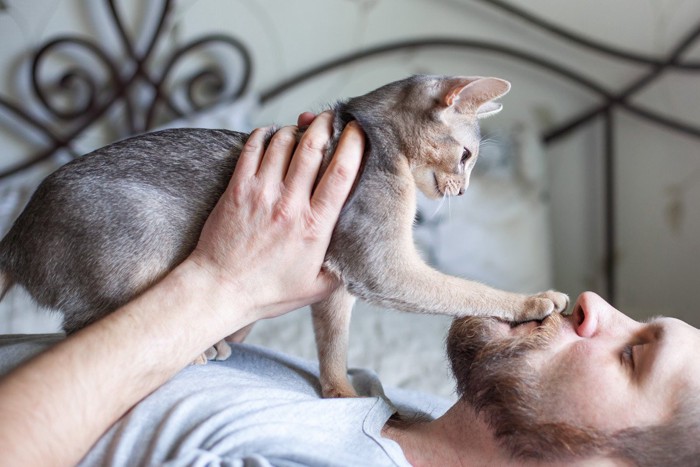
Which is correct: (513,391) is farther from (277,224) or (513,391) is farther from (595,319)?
(277,224)

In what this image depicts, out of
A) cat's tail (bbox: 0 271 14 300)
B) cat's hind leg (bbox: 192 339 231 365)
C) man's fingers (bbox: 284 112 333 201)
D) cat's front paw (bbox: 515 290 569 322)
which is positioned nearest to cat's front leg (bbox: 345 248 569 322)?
cat's front paw (bbox: 515 290 569 322)

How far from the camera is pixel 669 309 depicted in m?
2.50

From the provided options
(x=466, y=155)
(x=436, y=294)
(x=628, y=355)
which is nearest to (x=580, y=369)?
(x=628, y=355)

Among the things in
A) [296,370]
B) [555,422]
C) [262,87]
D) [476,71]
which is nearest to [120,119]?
[262,87]

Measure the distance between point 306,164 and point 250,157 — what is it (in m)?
0.08

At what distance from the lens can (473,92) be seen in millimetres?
1063

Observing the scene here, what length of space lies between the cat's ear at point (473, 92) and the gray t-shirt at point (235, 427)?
44cm

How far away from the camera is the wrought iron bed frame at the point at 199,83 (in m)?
2.21

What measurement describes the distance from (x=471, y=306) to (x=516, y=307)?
63 millimetres

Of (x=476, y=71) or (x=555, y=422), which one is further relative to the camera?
(x=476, y=71)

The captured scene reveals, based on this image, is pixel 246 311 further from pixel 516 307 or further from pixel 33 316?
pixel 33 316

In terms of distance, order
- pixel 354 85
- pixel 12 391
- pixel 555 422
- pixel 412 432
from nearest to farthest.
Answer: pixel 12 391 → pixel 555 422 → pixel 412 432 → pixel 354 85

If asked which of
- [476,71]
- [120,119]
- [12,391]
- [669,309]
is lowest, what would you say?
[669,309]

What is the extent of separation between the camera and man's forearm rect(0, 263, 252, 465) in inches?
29.1
